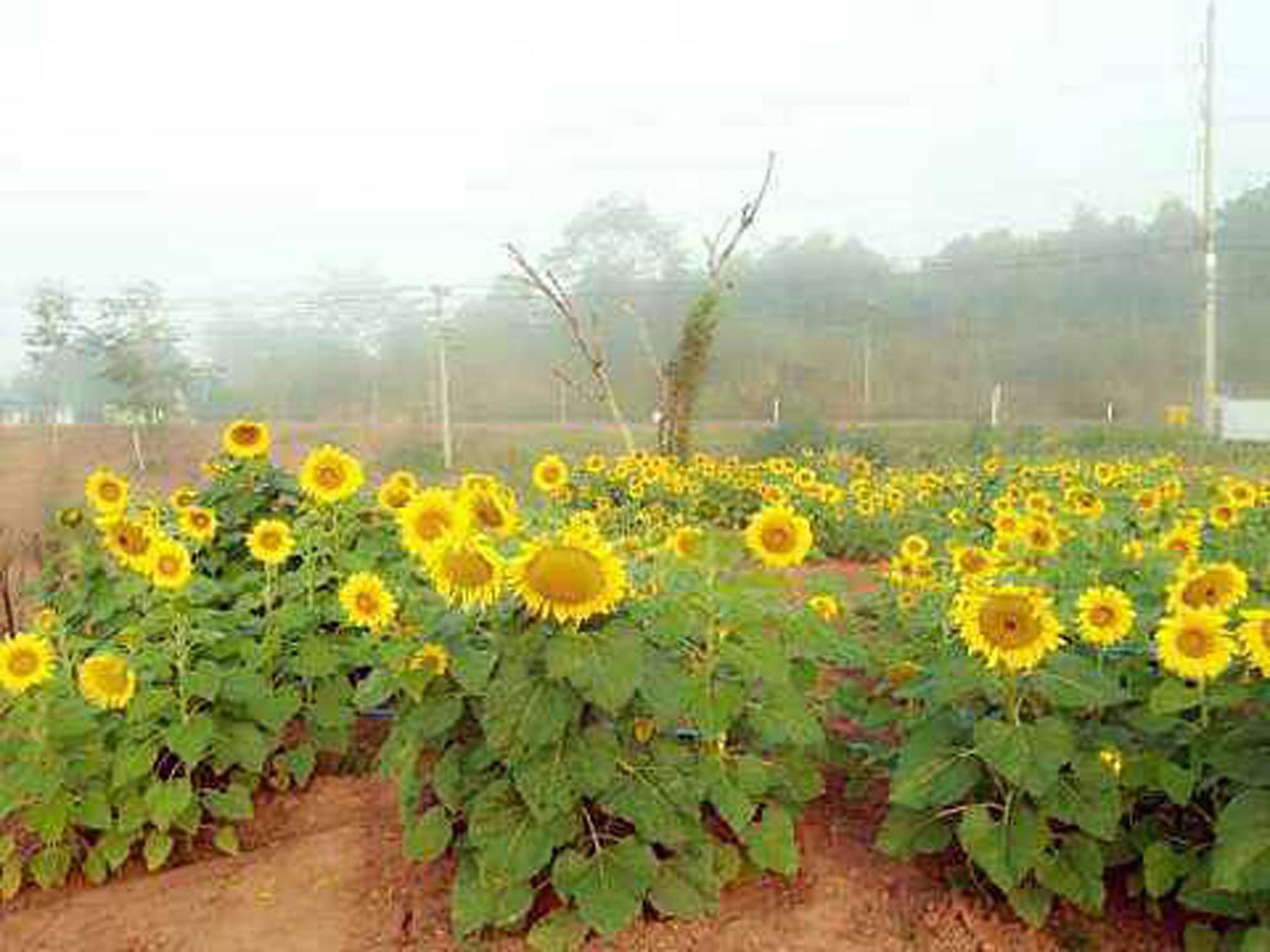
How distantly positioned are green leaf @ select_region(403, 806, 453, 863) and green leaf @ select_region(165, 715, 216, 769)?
0.71 meters

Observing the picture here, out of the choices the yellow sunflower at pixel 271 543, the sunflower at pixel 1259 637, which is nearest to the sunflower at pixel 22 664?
the yellow sunflower at pixel 271 543

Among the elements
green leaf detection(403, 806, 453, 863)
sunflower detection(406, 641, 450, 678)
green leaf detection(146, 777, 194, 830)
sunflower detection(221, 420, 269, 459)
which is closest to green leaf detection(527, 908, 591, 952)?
green leaf detection(403, 806, 453, 863)

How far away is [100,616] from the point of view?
332 centimetres

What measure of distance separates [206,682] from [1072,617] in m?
2.15

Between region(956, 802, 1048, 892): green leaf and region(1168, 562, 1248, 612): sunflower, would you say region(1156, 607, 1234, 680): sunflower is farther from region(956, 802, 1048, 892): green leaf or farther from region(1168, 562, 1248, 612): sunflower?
region(956, 802, 1048, 892): green leaf

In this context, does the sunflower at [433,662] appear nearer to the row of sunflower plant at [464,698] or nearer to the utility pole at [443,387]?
the row of sunflower plant at [464,698]

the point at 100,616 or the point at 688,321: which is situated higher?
the point at 688,321

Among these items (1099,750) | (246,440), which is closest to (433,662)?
(1099,750)

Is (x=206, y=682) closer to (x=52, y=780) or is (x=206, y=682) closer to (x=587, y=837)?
(x=52, y=780)

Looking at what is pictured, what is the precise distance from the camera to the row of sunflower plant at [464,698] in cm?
215

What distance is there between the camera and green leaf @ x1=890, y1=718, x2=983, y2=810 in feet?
7.72

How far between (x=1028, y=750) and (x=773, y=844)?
0.58 m

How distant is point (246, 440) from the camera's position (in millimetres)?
4062

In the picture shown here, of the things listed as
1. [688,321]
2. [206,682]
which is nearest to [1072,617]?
[206,682]
